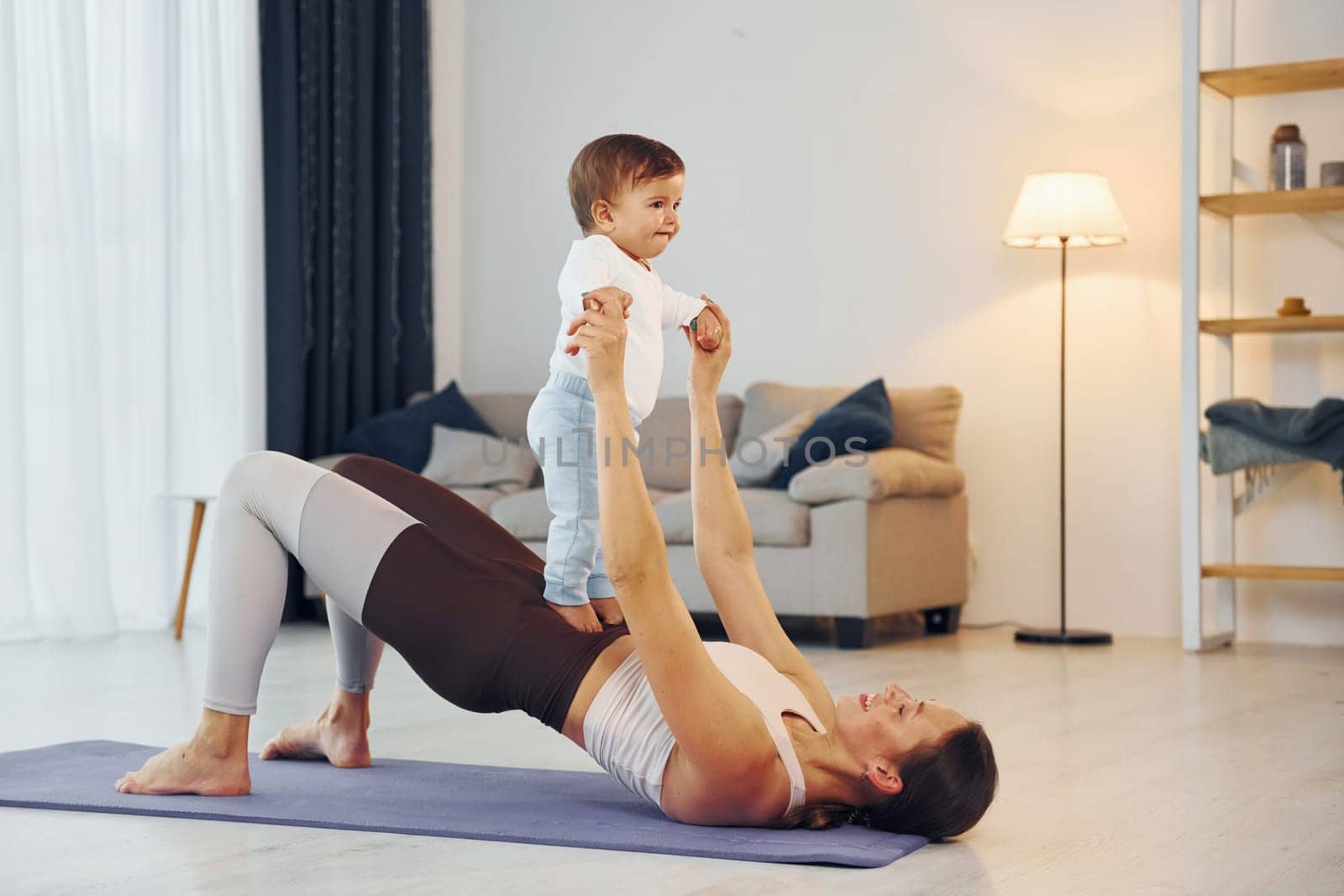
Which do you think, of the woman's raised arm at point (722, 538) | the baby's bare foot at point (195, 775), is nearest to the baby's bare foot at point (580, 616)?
the woman's raised arm at point (722, 538)

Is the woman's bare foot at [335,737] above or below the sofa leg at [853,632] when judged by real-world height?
above

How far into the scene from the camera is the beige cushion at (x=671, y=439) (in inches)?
208

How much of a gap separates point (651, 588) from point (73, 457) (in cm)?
334

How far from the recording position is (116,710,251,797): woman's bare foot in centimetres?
209

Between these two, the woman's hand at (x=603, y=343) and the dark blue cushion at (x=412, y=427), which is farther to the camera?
the dark blue cushion at (x=412, y=427)

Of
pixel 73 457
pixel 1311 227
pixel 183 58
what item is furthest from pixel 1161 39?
pixel 73 457

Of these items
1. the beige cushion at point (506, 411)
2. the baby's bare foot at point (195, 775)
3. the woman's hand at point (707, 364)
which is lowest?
the baby's bare foot at point (195, 775)

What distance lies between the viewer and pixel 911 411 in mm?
5039

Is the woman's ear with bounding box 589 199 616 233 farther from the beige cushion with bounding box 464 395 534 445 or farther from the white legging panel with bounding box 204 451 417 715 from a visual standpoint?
the beige cushion with bounding box 464 395 534 445

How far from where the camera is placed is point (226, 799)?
2102 mm

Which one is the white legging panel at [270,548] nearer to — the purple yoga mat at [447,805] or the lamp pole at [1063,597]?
the purple yoga mat at [447,805]

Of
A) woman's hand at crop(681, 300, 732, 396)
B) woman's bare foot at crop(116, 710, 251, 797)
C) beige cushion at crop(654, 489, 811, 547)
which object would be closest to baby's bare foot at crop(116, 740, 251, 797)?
woman's bare foot at crop(116, 710, 251, 797)

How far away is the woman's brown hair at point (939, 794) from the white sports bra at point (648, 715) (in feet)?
0.31

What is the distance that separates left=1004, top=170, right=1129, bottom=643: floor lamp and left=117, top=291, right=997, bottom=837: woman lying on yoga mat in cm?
288
